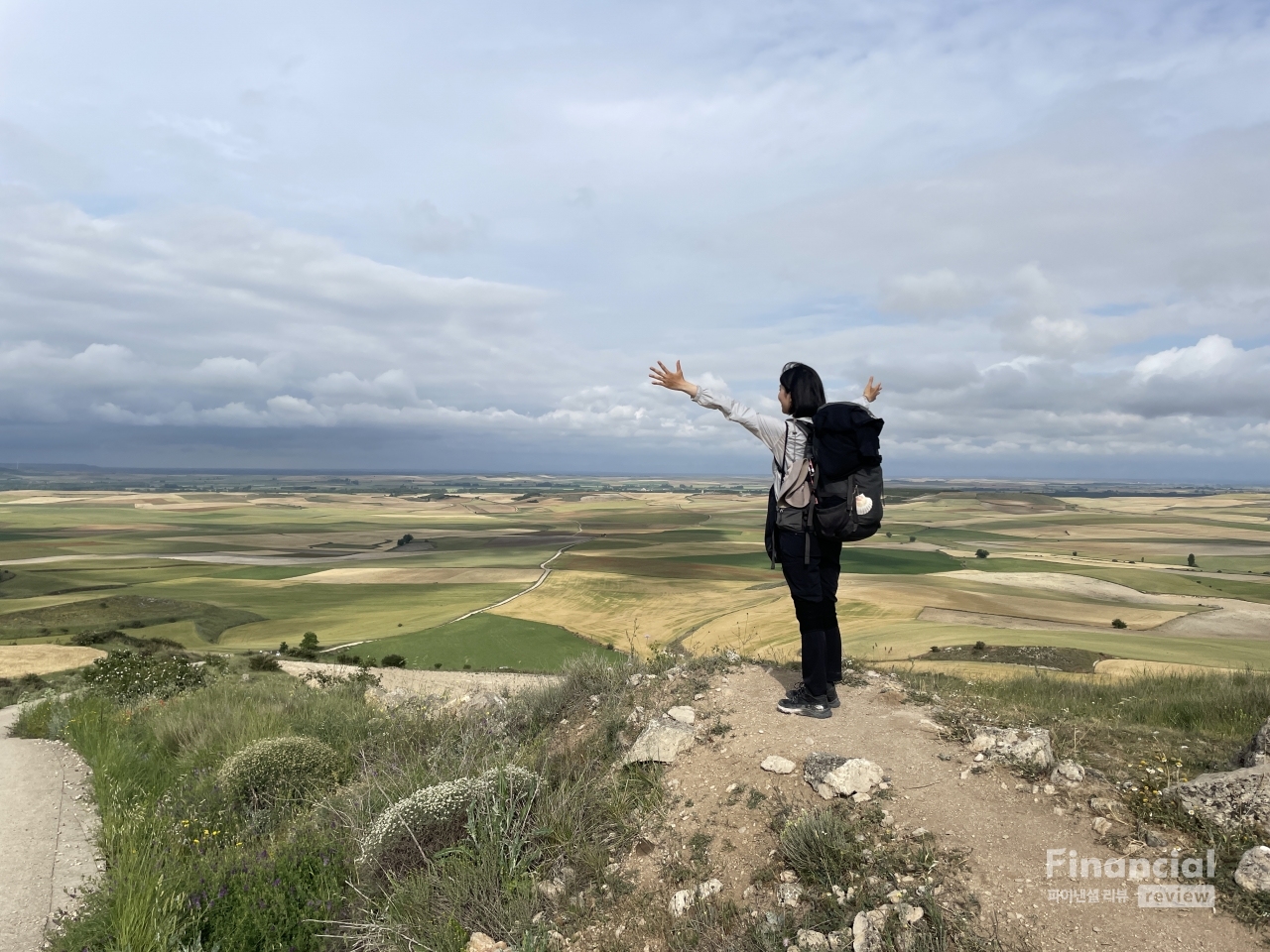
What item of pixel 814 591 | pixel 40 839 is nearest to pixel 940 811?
pixel 814 591

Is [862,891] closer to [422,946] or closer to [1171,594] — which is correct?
[422,946]

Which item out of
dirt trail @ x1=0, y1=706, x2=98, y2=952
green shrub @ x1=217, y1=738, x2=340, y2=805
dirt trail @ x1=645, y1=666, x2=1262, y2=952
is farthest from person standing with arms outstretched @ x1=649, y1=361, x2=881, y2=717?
dirt trail @ x1=0, y1=706, x2=98, y2=952

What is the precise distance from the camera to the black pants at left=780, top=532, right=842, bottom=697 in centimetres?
574

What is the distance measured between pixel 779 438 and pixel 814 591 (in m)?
1.46

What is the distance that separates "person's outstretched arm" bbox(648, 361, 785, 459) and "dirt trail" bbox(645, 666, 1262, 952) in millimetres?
2599

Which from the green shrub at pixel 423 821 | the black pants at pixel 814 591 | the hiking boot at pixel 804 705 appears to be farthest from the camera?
the hiking boot at pixel 804 705

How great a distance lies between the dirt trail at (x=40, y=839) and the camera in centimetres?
491

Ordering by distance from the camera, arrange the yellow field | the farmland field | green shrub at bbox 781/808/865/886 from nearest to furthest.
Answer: green shrub at bbox 781/808/865/886 < the yellow field < the farmland field

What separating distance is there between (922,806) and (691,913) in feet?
5.82

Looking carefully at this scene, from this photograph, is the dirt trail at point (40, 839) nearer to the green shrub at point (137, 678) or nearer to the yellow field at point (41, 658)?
the green shrub at point (137, 678)

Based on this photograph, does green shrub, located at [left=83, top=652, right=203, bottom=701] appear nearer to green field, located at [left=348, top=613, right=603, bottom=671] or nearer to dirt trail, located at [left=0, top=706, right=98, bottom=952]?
dirt trail, located at [left=0, top=706, right=98, bottom=952]

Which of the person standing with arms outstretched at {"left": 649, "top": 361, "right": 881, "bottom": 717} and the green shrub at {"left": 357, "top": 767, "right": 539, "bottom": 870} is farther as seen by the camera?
the person standing with arms outstretched at {"left": 649, "top": 361, "right": 881, "bottom": 717}

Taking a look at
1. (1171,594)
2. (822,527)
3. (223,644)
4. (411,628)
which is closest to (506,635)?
(411,628)

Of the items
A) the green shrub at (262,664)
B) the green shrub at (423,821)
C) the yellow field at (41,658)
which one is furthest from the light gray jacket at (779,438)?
the yellow field at (41,658)
